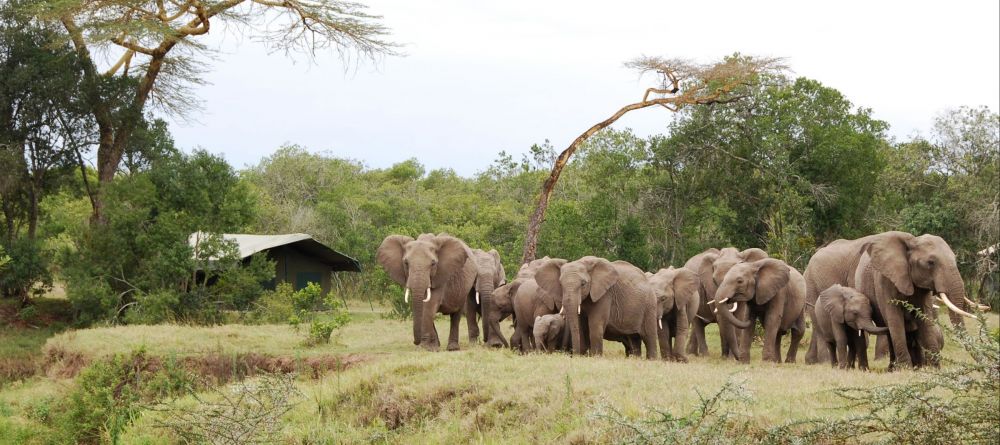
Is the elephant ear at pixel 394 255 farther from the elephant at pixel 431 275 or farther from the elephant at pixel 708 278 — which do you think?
the elephant at pixel 708 278

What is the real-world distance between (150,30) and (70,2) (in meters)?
2.13

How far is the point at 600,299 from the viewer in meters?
15.8

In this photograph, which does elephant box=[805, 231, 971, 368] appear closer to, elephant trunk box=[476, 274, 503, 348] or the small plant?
the small plant

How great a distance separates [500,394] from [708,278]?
8.34m

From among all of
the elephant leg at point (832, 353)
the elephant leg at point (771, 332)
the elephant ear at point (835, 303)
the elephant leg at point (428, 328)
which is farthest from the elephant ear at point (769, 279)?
the elephant leg at point (428, 328)

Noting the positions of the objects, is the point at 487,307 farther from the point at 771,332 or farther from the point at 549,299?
the point at 771,332

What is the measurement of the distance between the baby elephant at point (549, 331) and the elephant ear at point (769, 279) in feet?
10.2

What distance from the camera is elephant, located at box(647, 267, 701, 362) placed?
1705cm

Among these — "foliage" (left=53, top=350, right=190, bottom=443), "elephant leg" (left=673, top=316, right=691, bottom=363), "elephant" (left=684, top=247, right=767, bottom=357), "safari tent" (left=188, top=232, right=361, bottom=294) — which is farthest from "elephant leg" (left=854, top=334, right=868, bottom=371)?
"safari tent" (left=188, top=232, right=361, bottom=294)

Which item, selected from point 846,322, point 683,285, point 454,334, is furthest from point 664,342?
point 454,334

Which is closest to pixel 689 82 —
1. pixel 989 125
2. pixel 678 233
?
pixel 678 233

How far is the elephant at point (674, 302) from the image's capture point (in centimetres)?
1705

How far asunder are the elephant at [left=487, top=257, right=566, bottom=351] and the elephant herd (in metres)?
0.02

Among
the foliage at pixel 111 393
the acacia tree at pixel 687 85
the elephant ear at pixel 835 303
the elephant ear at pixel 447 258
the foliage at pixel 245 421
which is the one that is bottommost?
the foliage at pixel 111 393
